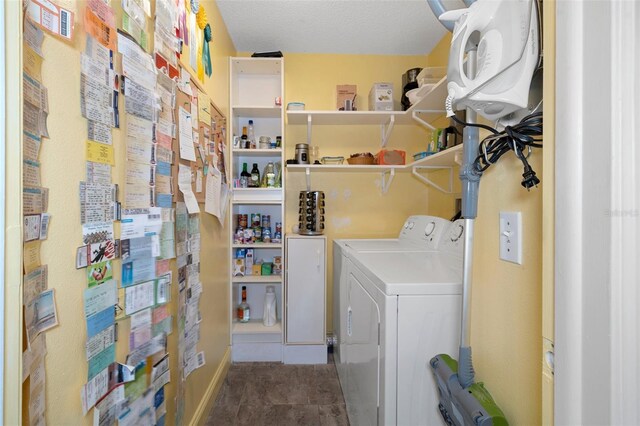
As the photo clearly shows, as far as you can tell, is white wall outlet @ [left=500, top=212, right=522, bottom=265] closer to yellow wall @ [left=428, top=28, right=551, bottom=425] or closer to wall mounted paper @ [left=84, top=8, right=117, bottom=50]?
yellow wall @ [left=428, top=28, right=551, bottom=425]

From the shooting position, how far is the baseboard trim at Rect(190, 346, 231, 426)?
157cm

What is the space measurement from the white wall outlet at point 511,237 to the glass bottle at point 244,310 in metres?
2.14

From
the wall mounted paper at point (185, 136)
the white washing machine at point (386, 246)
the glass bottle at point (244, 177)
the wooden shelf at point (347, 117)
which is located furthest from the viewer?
the glass bottle at point (244, 177)

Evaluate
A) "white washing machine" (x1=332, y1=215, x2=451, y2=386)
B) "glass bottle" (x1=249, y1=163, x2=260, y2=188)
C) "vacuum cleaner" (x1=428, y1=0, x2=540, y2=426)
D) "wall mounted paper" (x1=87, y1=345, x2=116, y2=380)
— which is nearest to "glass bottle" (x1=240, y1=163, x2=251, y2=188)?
"glass bottle" (x1=249, y1=163, x2=260, y2=188)

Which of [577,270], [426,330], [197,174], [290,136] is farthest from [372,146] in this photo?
[577,270]

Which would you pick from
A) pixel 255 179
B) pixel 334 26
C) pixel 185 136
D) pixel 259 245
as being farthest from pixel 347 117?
pixel 185 136

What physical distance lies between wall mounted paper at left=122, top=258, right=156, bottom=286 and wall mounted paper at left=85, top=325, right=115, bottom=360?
5.5 inches

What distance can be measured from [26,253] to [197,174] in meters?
0.96

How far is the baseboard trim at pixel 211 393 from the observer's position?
5.16 feet

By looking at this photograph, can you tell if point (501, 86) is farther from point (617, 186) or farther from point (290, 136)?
point (290, 136)

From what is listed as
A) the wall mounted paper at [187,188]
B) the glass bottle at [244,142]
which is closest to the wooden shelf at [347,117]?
the glass bottle at [244,142]

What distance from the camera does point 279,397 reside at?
6.22 ft

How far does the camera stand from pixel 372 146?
257cm

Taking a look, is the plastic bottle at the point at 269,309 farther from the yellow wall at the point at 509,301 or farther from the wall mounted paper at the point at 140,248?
the yellow wall at the point at 509,301
